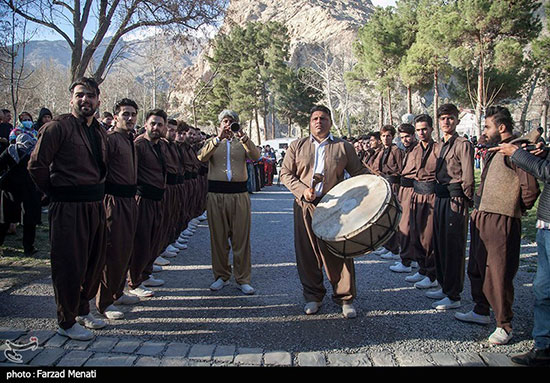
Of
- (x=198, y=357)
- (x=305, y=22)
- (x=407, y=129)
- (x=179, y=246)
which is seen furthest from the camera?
(x=305, y=22)

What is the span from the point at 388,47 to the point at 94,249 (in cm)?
3108

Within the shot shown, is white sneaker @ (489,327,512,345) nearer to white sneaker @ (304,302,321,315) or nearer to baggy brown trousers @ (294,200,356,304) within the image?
baggy brown trousers @ (294,200,356,304)

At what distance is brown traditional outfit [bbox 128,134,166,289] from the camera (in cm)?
464

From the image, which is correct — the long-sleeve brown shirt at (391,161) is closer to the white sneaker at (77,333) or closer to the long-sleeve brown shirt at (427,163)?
the long-sleeve brown shirt at (427,163)

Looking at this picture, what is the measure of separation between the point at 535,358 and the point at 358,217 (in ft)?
5.77

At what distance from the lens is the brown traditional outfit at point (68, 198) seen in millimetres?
3350

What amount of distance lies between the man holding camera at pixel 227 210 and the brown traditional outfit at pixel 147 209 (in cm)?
62

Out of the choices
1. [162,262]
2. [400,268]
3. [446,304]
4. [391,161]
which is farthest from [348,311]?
[391,161]

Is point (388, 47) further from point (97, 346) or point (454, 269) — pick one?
point (97, 346)

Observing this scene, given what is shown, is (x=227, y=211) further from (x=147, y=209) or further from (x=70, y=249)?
(x=70, y=249)

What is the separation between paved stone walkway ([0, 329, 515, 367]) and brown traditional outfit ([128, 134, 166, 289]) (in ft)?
4.48

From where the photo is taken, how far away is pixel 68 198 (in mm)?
3438

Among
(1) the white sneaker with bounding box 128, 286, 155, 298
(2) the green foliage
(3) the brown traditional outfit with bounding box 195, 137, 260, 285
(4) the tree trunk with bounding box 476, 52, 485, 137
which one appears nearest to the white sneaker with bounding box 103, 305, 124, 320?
(1) the white sneaker with bounding box 128, 286, 155, 298

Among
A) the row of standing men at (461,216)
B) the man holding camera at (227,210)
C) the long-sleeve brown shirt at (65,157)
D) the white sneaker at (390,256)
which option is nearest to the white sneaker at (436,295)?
the row of standing men at (461,216)
